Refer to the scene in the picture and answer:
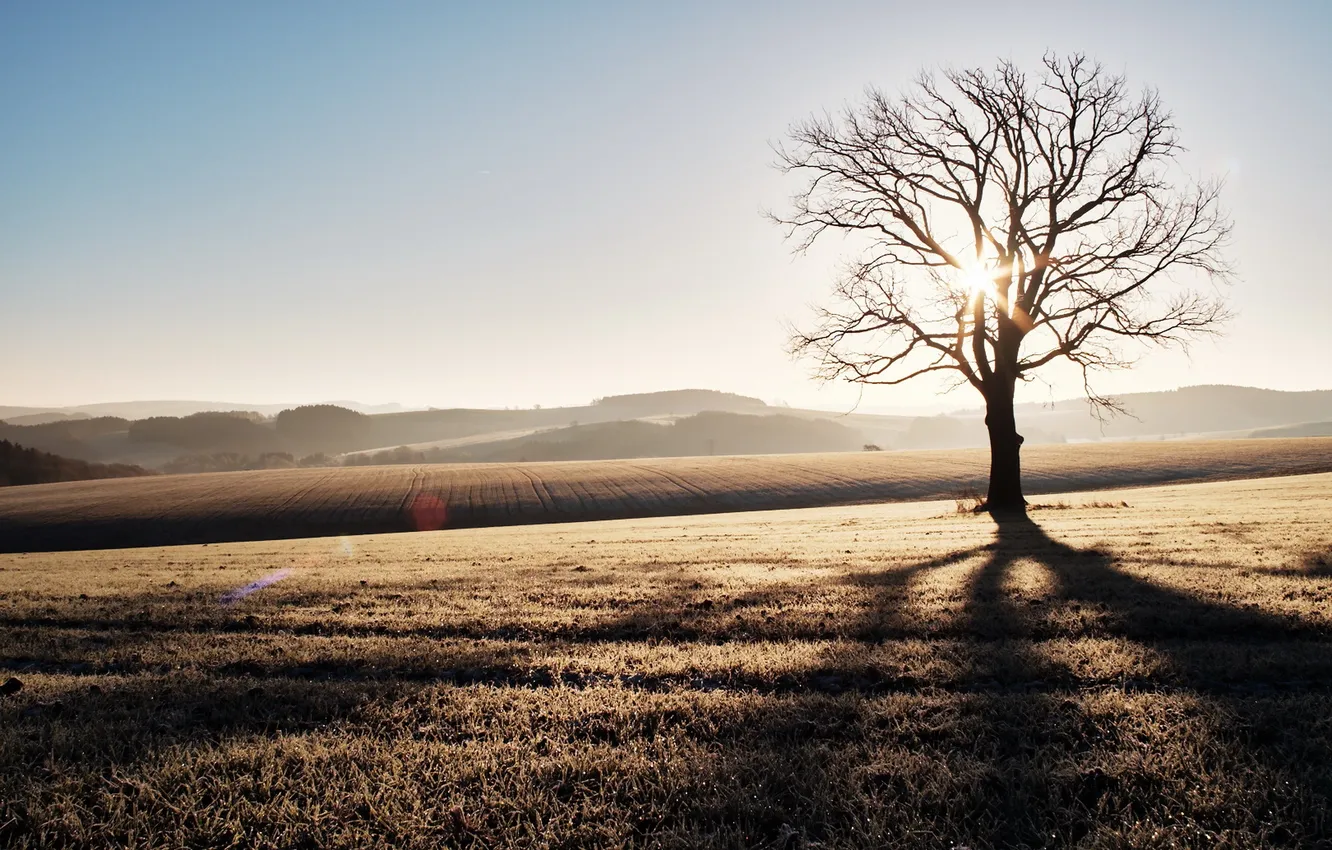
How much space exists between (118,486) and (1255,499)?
84.0 metres

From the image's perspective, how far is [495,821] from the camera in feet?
12.1

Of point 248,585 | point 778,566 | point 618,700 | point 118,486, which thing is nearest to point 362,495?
point 118,486

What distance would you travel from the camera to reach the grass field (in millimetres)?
3633

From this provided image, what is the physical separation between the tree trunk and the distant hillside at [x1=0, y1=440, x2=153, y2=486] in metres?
108

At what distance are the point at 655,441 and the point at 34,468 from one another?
11272 centimetres

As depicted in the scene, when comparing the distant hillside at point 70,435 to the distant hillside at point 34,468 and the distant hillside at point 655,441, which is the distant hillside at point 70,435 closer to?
the distant hillside at point 34,468

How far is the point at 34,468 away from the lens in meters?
88.6

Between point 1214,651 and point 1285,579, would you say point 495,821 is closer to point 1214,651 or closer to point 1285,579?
point 1214,651

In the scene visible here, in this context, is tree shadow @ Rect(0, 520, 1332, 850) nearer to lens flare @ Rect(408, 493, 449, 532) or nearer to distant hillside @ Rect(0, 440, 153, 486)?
lens flare @ Rect(408, 493, 449, 532)

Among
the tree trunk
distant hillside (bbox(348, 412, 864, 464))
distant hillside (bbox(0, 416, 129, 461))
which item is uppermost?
distant hillside (bbox(0, 416, 129, 461))

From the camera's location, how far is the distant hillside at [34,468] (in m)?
85.7

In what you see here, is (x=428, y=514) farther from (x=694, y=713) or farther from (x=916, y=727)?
(x=916, y=727)

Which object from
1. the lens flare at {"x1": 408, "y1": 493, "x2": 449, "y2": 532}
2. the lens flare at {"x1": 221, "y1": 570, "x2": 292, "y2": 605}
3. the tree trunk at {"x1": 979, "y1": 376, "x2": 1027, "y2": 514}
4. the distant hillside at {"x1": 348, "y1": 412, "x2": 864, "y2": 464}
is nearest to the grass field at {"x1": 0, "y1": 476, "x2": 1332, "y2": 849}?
the lens flare at {"x1": 221, "y1": 570, "x2": 292, "y2": 605}

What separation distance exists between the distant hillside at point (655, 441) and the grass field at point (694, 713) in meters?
127
